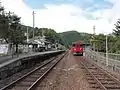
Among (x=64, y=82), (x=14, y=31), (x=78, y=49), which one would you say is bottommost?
(x=64, y=82)

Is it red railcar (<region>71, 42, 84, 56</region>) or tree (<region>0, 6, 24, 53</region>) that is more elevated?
tree (<region>0, 6, 24, 53</region>)

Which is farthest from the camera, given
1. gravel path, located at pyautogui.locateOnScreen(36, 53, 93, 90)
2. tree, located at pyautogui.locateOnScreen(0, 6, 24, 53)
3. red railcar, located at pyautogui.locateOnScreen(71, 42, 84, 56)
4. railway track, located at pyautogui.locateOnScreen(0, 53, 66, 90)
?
red railcar, located at pyautogui.locateOnScreen(71, 42, 84, 56)

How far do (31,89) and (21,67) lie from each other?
500 inches

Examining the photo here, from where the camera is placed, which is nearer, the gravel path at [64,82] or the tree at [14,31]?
the gravel path at [64,82]

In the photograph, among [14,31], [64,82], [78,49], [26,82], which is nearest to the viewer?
[26,82]

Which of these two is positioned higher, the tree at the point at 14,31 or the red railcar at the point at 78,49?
the tree at the point at 14,31

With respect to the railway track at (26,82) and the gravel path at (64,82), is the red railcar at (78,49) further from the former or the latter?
the railway track at (26,82)

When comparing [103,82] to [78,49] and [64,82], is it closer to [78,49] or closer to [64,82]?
[64,82]

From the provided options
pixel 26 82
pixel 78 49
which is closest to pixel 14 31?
pixel 78 49

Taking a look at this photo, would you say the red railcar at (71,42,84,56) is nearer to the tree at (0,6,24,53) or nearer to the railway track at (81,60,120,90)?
the tree at (0,6,24,53)

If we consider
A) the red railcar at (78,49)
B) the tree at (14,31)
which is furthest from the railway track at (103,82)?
the red railcar at (78,49)

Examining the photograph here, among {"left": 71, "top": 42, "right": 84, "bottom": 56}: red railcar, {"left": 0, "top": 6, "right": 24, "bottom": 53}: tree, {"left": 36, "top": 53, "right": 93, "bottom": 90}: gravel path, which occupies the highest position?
{"left": 0, "top": 6, "right": 24, "bottom": 53}: tree

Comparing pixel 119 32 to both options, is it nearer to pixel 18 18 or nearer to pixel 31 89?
pixel 18 18

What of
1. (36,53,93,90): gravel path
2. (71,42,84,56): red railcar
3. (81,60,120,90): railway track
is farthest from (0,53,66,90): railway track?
(71,42,84,56): red railcar
